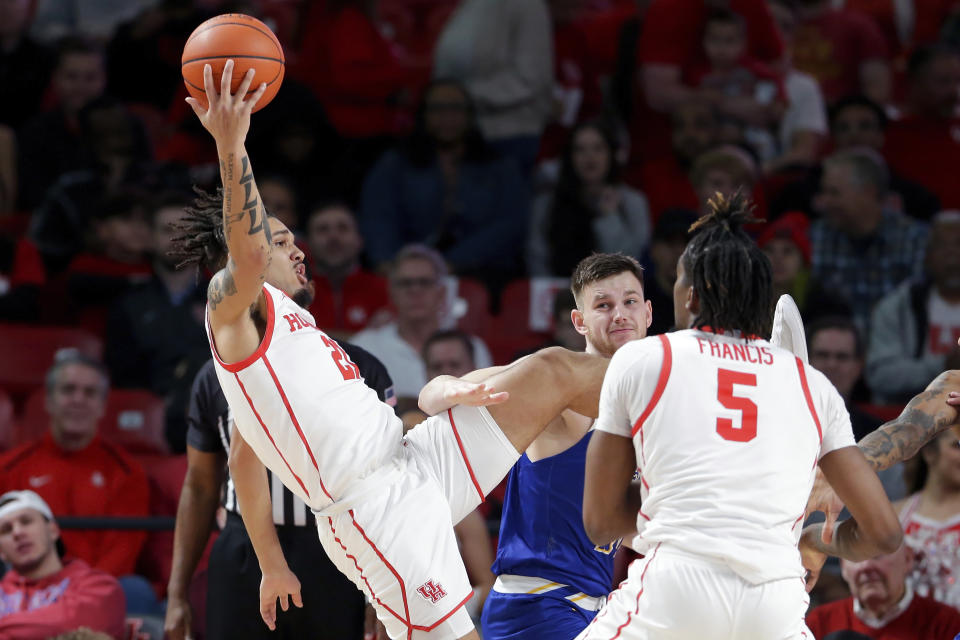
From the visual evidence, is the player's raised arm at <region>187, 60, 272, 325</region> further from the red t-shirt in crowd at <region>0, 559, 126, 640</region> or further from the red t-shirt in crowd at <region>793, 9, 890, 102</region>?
the red t-shirt in crowd at <region>793, 9, 890, 102</region>

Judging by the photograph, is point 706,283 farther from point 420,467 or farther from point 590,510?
point 420,467

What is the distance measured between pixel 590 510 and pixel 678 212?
182 inches

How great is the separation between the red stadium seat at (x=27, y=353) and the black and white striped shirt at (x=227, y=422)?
3.60 meters

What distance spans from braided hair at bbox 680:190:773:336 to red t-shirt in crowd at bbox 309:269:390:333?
4928mm

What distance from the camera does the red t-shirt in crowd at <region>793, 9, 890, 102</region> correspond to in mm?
10758

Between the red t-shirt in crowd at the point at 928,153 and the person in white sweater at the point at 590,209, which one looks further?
the red t-shirt in crowd at the point at 928,153

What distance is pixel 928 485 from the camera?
5.88m

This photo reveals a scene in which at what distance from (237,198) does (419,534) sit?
1.15 m

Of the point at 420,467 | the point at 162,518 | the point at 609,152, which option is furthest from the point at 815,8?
the point at 420,467

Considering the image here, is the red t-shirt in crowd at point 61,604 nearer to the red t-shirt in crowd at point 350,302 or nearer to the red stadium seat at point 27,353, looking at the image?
the red stadium seat at point 27,353

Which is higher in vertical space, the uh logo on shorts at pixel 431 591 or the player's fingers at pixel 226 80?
the player's fingers at pixel 226 80

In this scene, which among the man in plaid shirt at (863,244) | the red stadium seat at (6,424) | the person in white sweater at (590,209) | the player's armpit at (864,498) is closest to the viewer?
the player's armpit at (864,498)

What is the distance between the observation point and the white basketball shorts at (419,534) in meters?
3.88

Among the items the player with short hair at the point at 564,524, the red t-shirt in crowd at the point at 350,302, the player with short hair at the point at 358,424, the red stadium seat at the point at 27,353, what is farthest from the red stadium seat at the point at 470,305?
the player with short hair at the point at 358,424
